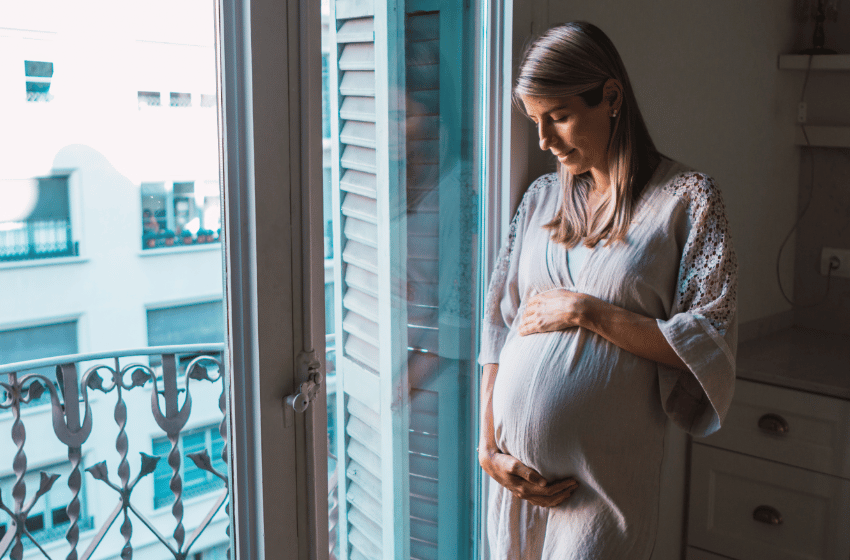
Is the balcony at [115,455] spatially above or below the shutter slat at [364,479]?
above

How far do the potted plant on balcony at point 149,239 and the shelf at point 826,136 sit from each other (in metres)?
2.22

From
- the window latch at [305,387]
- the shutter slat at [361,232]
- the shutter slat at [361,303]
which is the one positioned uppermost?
the shutter slat at [361,232]

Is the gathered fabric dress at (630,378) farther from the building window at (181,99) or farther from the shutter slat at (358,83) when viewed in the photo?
the building window at (181,99)

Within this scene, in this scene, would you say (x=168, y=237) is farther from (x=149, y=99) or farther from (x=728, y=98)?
(x=728, y=98)

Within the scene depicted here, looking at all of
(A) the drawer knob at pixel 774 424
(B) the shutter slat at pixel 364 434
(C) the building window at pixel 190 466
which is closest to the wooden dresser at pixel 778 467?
(A) the drawer knob at pixel 774 424

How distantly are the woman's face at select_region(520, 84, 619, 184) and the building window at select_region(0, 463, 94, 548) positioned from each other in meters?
0.91

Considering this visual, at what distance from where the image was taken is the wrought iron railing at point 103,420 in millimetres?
956

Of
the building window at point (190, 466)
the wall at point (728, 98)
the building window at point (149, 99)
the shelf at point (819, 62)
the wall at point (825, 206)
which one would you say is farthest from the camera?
the wall at point (825, 206)

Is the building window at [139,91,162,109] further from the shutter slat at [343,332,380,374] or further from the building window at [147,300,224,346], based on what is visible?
the shutter slat at [343,332,380,374]

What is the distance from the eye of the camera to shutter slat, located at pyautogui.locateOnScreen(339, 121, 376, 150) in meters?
1.25

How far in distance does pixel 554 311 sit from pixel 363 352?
38 cm

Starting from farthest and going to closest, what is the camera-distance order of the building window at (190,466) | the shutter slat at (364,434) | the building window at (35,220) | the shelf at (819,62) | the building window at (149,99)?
the shelf at (819,62), the shutter slat at (364,434), the building window at (190,466), the building window at (149,99), the building window at (35,220)

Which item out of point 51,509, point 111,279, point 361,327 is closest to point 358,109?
point 361,327

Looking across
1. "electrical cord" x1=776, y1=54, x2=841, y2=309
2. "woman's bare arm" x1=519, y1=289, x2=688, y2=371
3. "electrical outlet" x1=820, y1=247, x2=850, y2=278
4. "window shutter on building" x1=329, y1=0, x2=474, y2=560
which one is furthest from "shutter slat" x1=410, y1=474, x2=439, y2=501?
"electrical outlet" x1=820, y1=247, x2=850, y2=278
